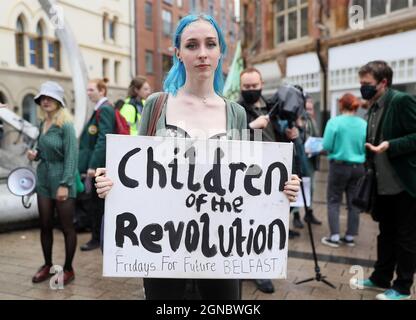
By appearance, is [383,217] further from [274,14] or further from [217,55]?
[274,14]

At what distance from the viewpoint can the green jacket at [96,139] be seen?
168 inches

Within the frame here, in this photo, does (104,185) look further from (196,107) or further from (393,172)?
(393,172)

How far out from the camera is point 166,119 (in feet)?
5.82

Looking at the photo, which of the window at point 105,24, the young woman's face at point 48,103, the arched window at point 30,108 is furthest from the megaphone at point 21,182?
the arched window at point 30,108

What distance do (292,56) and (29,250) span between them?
1287 cm

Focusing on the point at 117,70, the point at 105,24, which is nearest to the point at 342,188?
the point at 105,24

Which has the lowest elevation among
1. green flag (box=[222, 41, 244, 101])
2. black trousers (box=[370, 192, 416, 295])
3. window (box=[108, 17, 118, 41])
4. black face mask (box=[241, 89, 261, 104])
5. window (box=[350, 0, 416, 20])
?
black trousers (box=[370, 192, 416, 295])

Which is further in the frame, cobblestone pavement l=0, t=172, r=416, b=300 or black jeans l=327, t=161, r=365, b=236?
black jeans l=327, t=161, r=365, b=236

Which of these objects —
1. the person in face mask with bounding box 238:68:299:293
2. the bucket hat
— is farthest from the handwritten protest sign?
the bucket hat

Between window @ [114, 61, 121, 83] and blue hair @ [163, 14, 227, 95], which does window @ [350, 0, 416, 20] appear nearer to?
window @ [114, 61, 121, 83]

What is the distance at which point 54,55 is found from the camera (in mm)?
8539

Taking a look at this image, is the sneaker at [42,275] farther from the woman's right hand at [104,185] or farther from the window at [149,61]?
the window at [149,61]

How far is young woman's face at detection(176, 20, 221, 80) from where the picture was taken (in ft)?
5.50
